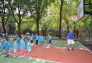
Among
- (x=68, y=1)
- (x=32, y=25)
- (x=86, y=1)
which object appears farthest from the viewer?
(x=32, y=25)

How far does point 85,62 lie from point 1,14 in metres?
28.8

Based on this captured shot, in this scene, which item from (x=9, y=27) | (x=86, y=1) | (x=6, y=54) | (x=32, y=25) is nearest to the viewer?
(x=6, y=54)

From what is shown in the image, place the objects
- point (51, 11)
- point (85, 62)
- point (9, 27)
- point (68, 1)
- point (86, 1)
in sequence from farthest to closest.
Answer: point (9, 27) → point (51, 11) → point (68, 1) → point (86, 1) → point (85, 62)

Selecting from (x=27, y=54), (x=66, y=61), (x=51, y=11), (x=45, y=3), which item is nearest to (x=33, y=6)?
(x=45, y=3)

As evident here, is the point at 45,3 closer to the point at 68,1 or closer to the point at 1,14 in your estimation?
the point at 68,1

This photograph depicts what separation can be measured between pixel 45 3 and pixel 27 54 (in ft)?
82.0

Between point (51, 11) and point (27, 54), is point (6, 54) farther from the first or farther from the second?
point (51, 11)

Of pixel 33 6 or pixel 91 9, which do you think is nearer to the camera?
pixel 91 9

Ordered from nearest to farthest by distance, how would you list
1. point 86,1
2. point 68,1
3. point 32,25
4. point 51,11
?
point 86,1 → point 68,1 → point 51,11 → point 32,25

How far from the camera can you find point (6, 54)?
46.5ft

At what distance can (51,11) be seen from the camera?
4600 centimetres

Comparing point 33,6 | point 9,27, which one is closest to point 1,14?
point 33,6

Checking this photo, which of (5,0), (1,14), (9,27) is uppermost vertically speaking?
(5,0)

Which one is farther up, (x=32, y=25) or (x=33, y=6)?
(x=33, y=6)
